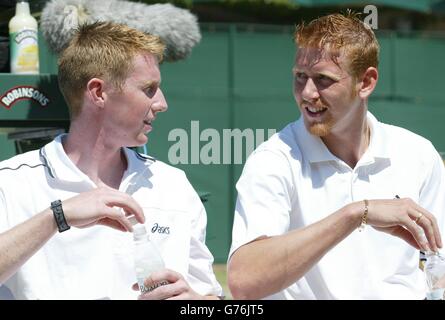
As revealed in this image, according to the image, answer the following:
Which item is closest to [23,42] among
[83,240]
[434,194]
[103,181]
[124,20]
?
[124,20]

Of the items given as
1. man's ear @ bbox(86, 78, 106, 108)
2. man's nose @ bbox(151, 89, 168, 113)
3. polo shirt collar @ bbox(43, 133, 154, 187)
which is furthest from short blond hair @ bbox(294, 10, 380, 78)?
polo shirt collar @ bbox(43, 133, 154, 187)

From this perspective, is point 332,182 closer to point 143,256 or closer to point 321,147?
point 321,147

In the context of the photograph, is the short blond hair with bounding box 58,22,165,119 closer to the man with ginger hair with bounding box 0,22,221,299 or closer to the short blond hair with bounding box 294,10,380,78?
the man with ginger hair with bounding box 0,22,221,299

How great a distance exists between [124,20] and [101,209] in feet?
5.58

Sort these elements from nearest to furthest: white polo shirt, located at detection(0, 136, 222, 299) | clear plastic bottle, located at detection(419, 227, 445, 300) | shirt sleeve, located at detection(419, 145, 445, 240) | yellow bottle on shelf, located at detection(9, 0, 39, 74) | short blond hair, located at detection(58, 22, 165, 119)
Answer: clear plastic bottle, located at detection(419, 227, 445, 300) < white polo shirt, located at detection(0, 136, 222, 299) < short blond hair, located at detection(58, 22, 165, 119) < shirt sleeve, located at detection(419, 145, 445, 240) < yellow bottle on shelf, located at detection(9, 0, 39, 74)

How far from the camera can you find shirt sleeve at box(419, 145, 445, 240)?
316 centimetres

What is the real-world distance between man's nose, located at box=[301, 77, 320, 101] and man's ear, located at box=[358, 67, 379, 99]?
18cm

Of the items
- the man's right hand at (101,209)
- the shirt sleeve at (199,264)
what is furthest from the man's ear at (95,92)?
the man's right hand at (101,209)

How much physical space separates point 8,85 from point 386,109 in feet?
21.0

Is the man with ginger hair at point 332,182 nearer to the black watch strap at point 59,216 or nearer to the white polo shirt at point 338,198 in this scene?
the white polo shirt at point 338,198

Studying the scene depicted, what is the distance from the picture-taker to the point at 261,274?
2.81 meters

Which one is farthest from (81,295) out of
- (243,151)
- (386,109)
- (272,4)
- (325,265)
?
(272,4)

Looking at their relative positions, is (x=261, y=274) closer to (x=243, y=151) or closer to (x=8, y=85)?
(x=8, y=85)

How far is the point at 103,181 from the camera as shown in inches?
123
